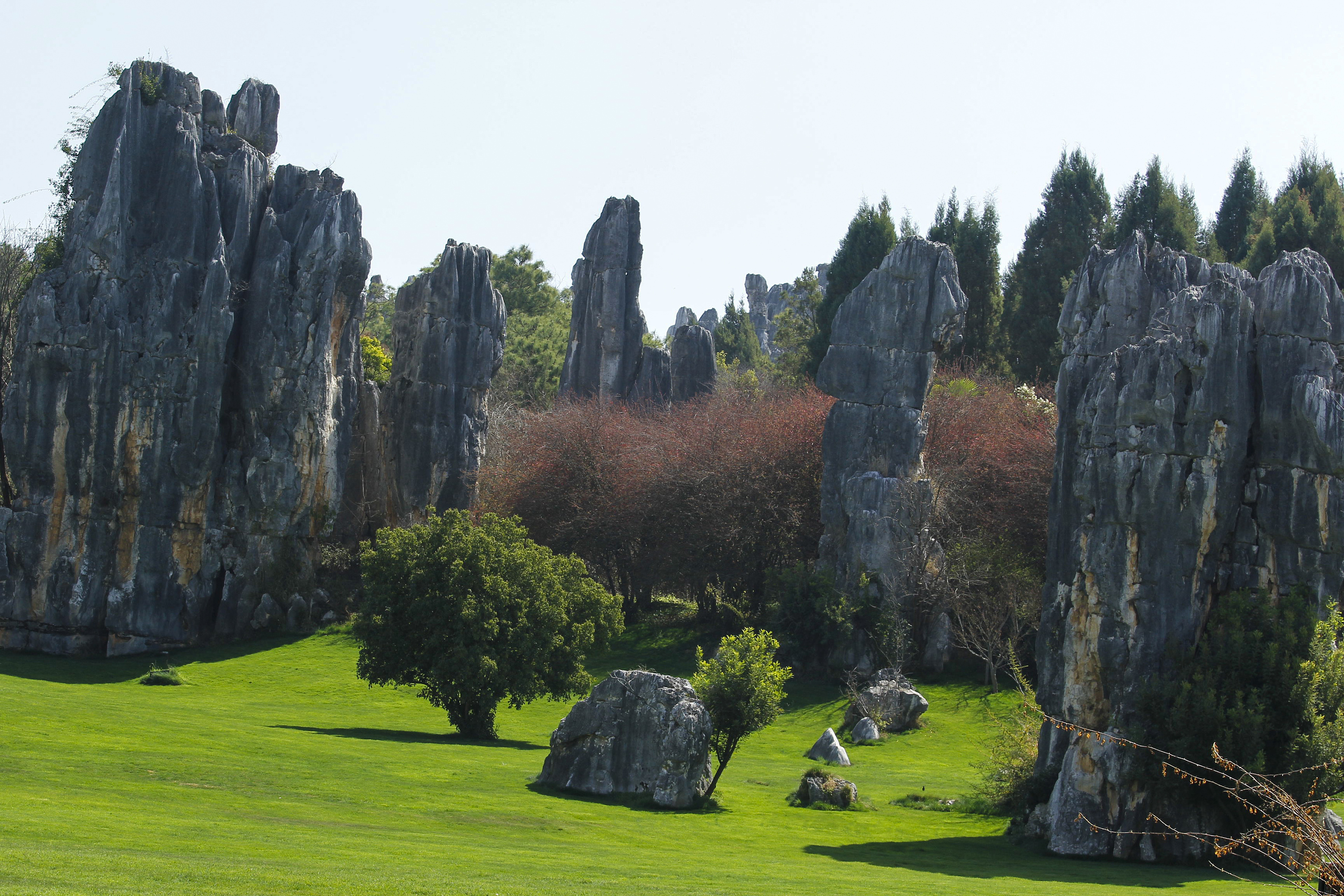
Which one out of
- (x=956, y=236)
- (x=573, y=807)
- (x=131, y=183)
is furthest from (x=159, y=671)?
(x=956, y=236)

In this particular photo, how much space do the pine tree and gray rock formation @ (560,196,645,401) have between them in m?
19.7

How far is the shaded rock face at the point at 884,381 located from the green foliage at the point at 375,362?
24751 millimetres

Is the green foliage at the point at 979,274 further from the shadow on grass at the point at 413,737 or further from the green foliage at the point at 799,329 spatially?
the shadow on grass at the point at 413,737

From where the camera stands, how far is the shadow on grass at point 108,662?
1564 inches

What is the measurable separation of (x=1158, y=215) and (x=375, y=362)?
37.7 m

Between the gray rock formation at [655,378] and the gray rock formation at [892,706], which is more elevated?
the gray rock formation at [655,378]

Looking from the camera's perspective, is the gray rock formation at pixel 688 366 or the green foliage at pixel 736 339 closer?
the gray rock formation at pixel 688 366

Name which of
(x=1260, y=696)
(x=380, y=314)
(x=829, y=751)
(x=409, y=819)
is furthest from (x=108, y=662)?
(x=380, y=314)

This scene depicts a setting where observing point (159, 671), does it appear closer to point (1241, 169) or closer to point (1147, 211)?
point (1147, 211)

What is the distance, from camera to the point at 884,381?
4559 cm

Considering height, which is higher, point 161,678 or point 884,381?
point 884,381

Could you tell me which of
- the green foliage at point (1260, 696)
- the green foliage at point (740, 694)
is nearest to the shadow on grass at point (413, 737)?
the green foliage at point (740, 694)

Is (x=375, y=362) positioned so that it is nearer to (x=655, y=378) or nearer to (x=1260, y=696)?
(x=655, y=378)

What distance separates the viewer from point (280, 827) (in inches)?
723
